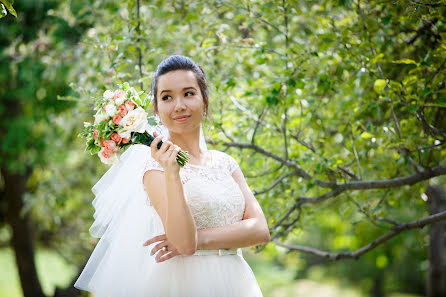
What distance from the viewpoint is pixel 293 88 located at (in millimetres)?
3342

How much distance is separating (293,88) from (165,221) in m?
1.73

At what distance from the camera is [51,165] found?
6.50 meters

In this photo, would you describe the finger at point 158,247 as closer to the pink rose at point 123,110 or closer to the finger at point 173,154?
A: the finger at point 173,154

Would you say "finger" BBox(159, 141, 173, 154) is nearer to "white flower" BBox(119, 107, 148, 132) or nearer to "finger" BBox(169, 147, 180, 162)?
"finger" BBox(169, 147, 180, 162)

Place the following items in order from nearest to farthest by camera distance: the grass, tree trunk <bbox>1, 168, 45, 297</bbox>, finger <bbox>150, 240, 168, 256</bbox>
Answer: finger <bbox>150, 240, 168, 256</bbox> < tree trunk <bbox>1, 168, 45, 297</bbox> < the grass

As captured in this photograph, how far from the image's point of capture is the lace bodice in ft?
7.07

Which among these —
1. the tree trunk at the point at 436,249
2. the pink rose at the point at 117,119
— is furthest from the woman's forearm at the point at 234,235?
the tree trunk at the point at 436,249

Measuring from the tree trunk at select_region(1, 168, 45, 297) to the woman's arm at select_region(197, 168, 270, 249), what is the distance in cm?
456

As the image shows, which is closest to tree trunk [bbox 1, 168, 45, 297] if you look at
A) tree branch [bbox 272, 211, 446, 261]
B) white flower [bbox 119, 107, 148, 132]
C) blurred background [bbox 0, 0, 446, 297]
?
blurred background [bbox 0, 0, 446, 297]

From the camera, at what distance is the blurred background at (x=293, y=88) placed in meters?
3.12

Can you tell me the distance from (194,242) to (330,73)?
212 centimetres

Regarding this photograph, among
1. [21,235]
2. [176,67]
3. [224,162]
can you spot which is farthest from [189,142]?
[21,235]

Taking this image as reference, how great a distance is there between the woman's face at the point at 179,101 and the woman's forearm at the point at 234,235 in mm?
504

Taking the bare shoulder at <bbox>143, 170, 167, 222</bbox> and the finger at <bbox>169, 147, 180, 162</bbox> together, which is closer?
→ the finger at <bbox>169, 147, 180, 162</bbox>
